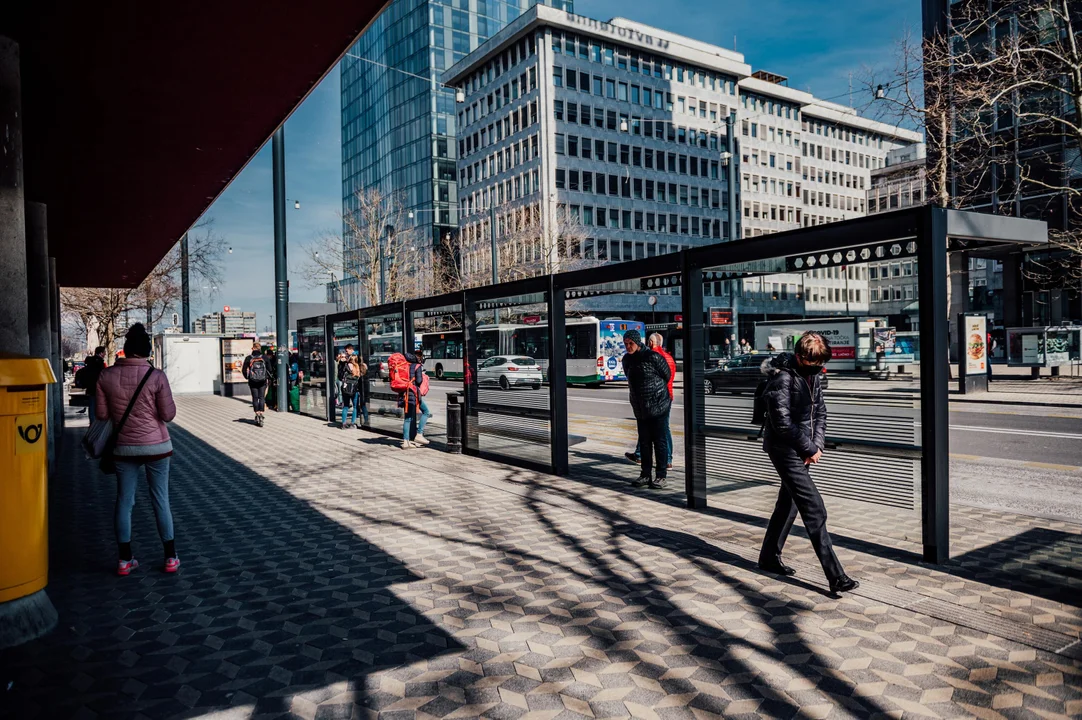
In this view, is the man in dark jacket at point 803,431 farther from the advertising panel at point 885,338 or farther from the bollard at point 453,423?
the bollard at point 453,423

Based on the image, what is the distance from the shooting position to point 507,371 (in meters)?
11.3

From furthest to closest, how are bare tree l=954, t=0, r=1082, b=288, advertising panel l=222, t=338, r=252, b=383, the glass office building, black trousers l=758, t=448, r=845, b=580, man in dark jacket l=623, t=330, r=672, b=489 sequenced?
the glass office building, advertising panel l=222, t=338, r=252, b=383, bare tree l=954, t=0, r=1082, b=288, man in dark jacket l=623, t=330, r=672, b=489, black trousers l=758, t=448, r=845, b=580

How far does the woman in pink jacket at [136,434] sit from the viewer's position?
5680 millimetres

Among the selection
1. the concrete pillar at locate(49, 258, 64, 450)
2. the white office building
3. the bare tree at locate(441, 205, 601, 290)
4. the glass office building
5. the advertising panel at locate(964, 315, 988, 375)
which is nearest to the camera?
the concrete pillar at locate(49, 258, 64, 450)

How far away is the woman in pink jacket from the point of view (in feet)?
18.6

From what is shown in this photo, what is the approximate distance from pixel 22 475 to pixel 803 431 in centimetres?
481

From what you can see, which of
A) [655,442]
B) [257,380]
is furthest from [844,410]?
[257,380]

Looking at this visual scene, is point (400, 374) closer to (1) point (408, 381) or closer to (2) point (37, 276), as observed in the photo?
(1) point (408, 381)

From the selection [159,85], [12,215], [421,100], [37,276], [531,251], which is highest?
[421,100]

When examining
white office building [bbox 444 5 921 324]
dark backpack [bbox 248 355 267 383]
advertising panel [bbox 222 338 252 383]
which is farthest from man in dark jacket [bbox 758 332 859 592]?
white office building [bbox 444 5 921 324]

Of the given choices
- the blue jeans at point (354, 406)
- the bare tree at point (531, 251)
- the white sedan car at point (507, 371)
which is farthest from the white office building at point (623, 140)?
the white sedan car at point (507, 371)

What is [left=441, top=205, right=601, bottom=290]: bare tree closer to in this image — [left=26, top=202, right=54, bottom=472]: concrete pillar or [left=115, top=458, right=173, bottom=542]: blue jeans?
[left=26, top=202, right=54, bottom=472]: concrete pillar

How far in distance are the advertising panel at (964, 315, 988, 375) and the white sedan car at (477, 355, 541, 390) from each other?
51.5ft

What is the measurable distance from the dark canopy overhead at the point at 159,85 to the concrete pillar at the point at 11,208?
1.11 feet
